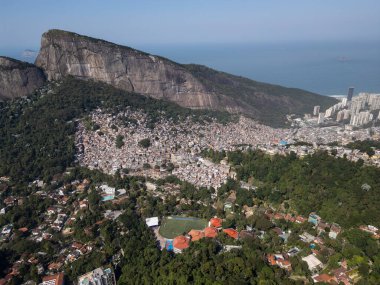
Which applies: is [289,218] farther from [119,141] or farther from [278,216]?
[119,141]

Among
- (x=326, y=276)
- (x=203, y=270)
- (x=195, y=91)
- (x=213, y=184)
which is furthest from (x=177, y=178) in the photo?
(x=195, y=91)

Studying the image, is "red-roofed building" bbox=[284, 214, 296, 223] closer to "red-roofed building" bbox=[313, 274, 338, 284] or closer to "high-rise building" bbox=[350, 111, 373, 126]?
"red-roofed building" bbox=[313, 274, 338, 284]

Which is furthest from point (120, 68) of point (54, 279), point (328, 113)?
point (328, 113)

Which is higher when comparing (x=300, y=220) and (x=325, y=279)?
(x=300, y=220)

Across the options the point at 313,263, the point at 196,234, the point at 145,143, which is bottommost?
the point at 196,234

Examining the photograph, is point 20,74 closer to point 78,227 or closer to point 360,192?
point 78,227

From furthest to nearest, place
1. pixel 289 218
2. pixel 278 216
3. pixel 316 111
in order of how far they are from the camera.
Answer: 1. pixel 316 111
2. pixel 278 216
3. pixel 289 218
